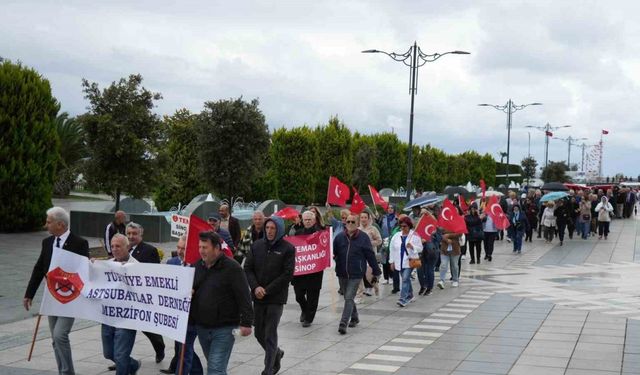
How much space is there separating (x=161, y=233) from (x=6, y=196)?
5237 millimetres

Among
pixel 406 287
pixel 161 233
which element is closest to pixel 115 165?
pixel 161 233

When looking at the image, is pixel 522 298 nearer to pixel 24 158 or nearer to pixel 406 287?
pixel 406 287

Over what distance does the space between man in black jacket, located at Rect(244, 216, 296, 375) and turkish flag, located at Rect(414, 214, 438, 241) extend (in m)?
6.76

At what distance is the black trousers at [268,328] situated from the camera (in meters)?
8.70

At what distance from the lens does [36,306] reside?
13.7 m

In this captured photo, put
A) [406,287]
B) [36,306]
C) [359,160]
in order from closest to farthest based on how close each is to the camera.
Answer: [36,306]
[406,287]
[359,160]

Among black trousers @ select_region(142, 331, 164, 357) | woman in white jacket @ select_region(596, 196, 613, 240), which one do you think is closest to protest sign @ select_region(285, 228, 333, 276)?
black trousers @ select_region(142, 331, 164, 357)

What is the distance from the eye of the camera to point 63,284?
830 centimetres

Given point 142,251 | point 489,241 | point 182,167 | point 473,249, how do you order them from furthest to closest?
point 182,167 → point 489,241 → point 473,249 → point 142,251

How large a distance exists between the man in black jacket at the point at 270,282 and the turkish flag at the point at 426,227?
6.76 metres

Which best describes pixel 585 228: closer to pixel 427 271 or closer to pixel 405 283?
pixel 427 271

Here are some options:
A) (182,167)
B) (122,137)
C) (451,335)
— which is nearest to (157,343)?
(451,335)

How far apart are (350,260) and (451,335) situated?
182 centimetres

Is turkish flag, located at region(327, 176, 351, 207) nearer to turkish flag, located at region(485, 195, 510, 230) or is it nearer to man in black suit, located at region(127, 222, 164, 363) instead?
turkish flag, located at region(485, 195, 510, 230)
